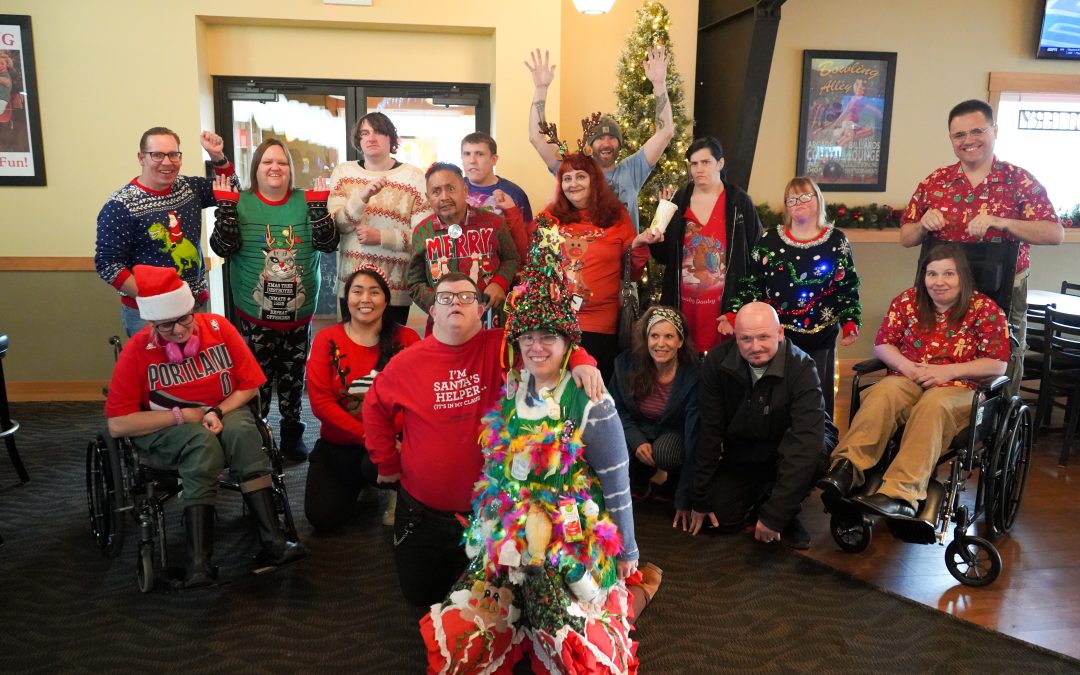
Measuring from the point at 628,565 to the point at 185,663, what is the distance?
1.33 m

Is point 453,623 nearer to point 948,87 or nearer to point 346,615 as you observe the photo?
point 346,615

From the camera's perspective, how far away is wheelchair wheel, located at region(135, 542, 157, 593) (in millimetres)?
Result: 2684

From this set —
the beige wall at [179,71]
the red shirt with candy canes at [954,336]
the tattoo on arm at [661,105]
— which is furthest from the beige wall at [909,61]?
the red shirt with candy canes at [954,336]

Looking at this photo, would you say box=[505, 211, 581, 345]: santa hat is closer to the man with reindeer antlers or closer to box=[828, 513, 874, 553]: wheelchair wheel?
box=[828, 513, 874, 553]: wheelchair wheel

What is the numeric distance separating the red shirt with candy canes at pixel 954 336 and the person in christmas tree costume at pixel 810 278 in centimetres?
23

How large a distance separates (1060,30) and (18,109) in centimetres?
750

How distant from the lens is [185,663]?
2320 millimetres

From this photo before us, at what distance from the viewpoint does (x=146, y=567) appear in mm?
2682

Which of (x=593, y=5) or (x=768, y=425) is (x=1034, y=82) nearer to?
(x=593, y=5)

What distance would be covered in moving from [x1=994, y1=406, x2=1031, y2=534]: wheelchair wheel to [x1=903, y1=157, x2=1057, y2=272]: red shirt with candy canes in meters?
0.67

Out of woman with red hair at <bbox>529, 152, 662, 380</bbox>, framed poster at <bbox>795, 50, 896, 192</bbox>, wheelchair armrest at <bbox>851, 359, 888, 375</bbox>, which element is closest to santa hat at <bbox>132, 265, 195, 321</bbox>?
woman with red hair at <bbox>529, 152, 662, 380</bbox>

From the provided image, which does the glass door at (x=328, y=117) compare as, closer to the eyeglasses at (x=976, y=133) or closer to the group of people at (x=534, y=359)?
the group of people at (x=534, y=359)

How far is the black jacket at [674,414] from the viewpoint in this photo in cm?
329

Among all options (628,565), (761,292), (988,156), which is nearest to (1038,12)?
(988,156)
